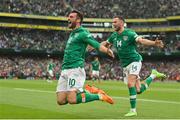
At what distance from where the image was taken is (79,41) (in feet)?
40.0

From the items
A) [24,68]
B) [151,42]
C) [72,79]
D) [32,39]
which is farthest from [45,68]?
[72,79]

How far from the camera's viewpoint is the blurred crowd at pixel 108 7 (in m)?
75.9

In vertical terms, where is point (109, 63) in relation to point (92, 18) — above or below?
below

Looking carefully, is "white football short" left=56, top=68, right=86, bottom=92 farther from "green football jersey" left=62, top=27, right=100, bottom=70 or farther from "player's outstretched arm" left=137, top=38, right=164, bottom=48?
"player's outstretched arm" left=137, top=38, right=164, bottom=48

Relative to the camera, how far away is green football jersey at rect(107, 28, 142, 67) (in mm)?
13891

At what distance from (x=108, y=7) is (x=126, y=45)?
65891mm

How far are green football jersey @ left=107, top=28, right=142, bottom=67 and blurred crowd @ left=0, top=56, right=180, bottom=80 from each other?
48.1 metres

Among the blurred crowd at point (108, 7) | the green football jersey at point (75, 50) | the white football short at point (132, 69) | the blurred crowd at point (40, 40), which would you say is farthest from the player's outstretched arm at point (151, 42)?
the blurred crowd at point (108, 7)

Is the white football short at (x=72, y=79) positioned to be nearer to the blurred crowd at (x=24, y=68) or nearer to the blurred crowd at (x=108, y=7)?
the blurred crowd at (x=24, y=68)

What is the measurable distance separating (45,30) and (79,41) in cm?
6505

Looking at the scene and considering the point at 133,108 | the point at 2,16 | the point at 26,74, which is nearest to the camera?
the point at 133,108

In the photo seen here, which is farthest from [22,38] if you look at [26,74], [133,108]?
[133,108]

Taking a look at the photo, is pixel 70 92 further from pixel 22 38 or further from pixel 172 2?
pixel 172 2

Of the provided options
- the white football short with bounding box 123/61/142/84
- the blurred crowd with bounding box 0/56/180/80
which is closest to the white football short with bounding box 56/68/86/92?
the white football short with bounding box 123/61/142/84
